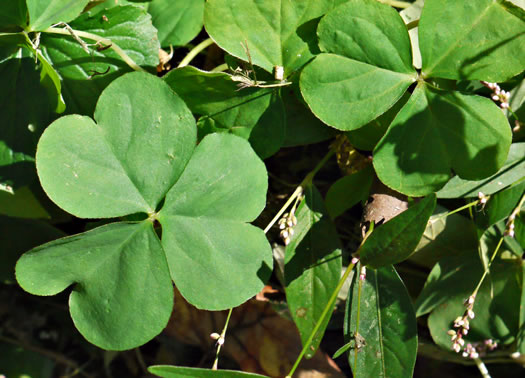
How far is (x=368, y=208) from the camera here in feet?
6.29

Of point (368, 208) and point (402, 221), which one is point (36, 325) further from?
point (402, 221)

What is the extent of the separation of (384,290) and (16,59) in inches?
54.1

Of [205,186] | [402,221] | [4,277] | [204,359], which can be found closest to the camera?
[402,221]

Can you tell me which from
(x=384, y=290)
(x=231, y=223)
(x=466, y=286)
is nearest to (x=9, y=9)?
(x=231, y=223)

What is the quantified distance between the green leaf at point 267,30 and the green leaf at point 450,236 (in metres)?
0.75

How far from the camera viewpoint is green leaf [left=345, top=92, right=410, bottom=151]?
1.79 meters

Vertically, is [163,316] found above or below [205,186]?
below

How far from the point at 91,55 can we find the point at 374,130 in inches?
37.0

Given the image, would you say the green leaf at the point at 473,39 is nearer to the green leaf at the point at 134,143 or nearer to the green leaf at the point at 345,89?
the green leaf at the point at 345,89

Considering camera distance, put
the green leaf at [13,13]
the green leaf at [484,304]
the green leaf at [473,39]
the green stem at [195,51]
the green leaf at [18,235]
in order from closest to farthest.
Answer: the green leaf at [473,39]
the green leaf at [13,13]
the green leaf at [484,304]
the green stem at [195,51]
the green leaf at [18,235]

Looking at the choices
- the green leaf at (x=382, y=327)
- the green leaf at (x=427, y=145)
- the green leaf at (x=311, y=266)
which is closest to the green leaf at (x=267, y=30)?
the green leaf at (x=427, y=145)

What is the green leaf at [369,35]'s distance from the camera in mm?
1690

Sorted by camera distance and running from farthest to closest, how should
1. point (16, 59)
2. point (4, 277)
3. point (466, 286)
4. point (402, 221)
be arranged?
1. point (4, 277)
2. point (466, 286)
3. point (16, 59)
4. point (402, 221)

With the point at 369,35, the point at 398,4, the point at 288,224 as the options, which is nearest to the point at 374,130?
the point at 369,35
